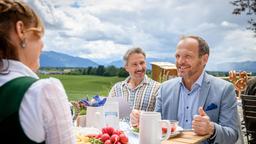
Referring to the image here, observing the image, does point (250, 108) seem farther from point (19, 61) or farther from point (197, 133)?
point (19, 61)

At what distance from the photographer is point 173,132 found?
1775 millimetres

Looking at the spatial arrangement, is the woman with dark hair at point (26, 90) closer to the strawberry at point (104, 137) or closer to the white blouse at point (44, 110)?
the white blouse at point (44, 110)

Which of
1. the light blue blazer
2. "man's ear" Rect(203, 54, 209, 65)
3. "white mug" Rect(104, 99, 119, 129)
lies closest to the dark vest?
"white mug" Rect(104, 99, 119, 129)

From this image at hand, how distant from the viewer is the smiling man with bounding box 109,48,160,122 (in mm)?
3193

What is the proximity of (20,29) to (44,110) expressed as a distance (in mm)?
242

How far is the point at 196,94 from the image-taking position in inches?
Answer: 92.2

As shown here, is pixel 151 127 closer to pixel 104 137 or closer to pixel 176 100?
pixel 104 137

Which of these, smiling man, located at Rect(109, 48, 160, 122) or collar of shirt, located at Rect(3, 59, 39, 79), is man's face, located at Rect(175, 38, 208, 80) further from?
collar of shirt, located at Rect(3, 59, 39, 79)

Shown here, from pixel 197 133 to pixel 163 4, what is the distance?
5.59 meters

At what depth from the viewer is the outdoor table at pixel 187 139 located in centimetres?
167

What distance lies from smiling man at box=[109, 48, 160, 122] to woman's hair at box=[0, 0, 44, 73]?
7.30 ft

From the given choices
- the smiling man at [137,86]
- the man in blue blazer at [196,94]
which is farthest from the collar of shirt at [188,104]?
the smiling man at [137,86]

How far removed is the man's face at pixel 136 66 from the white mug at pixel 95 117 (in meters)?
1.37

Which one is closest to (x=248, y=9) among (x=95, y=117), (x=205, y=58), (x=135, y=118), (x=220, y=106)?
(x=205, y=58)
